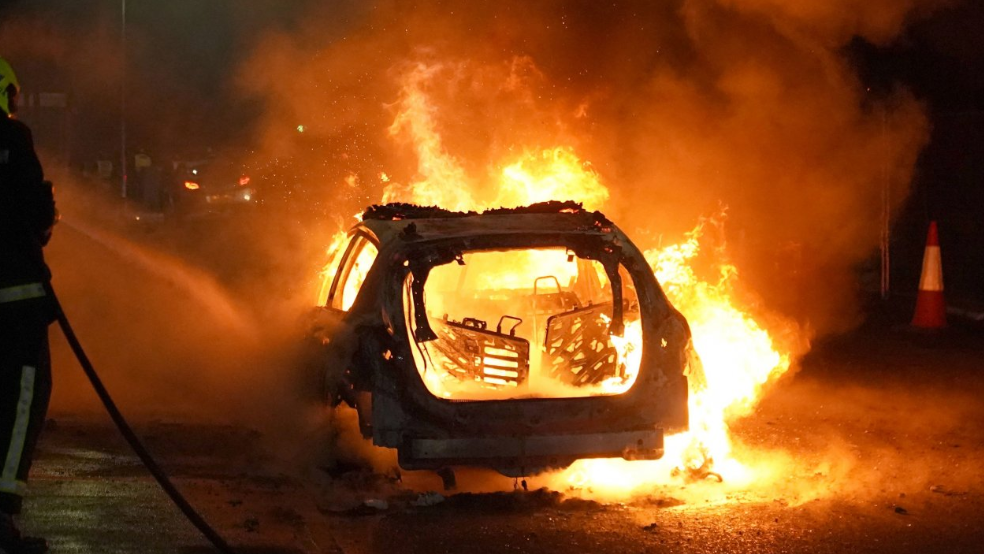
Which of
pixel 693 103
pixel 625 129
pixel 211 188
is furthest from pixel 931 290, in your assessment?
pixel 211 188

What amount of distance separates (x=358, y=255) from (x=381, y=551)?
2312 millimetres

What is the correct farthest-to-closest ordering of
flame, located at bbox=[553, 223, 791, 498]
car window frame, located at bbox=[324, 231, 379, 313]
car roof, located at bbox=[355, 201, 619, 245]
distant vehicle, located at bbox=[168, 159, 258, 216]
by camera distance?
distant vehicle, located at bbox=[168, 159, 258, 216] → car window frame, located at bbox=[324, 231, 379, 313] → flame, located at bbox=[553, 223, 791, 498] → car roof, located at bbox=[355, 201, 619, 245]

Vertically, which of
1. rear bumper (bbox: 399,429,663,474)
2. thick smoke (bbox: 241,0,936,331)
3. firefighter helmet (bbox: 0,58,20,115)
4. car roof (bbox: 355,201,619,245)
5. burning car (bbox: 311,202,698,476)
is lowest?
rear bumper (bbox: 399,429,663,474)

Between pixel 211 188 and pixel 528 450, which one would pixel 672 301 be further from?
pixel 211 188

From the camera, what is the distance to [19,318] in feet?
16.4

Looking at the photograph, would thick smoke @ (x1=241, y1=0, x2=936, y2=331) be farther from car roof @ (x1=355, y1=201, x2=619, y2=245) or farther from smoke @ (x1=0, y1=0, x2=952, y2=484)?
car roof @ (x1=355, y1=201, x2=619, y2=245)

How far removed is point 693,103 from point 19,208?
9364mm

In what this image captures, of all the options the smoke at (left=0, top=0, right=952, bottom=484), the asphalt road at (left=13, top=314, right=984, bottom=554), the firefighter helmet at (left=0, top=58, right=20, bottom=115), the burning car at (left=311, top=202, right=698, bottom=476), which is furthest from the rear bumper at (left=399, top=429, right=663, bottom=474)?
the smoke at (left=0, top=0, right=952, bottom=484)

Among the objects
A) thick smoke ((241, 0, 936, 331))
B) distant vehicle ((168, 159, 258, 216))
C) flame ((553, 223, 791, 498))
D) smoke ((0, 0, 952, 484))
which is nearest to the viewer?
flame ((553, 223, 791, 498))

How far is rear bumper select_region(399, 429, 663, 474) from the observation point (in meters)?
6.05

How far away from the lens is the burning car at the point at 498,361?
6082 mm

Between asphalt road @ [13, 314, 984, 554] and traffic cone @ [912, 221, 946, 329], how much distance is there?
12.2ft

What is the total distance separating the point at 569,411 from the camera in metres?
6.16

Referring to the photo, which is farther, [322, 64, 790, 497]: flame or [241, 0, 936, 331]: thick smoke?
[241, 0, 936, 331]: thick smoke
